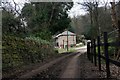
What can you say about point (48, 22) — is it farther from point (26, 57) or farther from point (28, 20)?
point (26, 57)

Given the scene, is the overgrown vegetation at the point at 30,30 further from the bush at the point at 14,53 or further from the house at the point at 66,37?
the house at the point at 66,37

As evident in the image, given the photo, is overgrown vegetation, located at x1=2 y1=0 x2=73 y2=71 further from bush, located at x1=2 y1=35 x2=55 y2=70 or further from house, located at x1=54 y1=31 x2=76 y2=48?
house, located at x1=54 y1=31 x2=76 y2=48

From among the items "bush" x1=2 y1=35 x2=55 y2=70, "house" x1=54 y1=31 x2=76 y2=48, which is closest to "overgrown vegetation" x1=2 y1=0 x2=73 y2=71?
"bush" x1=2 y1=35 x2=55 y2=70

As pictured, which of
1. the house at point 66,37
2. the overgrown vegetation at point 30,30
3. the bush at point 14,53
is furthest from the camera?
the house at point 66,37

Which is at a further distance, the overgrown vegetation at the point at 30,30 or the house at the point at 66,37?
the house at the point at 66,37

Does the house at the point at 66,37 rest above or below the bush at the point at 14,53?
above

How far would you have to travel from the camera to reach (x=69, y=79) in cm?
689

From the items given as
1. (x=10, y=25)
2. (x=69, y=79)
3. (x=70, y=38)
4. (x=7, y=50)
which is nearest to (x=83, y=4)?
(x=10, y=25)

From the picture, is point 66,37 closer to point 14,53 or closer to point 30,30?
point 30,30

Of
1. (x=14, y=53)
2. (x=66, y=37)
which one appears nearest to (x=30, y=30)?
(x=14, y=53)

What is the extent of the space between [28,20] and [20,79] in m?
20.6

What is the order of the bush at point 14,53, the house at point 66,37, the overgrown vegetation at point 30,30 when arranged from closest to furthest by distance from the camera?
the bush at point 14,53
the overgrown vegetation at point 30,30
the house at point 66,37

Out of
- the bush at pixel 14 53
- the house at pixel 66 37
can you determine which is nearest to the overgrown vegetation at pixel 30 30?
the bush at pixel 14 53

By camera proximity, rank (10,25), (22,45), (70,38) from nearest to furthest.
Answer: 1. (22,45)
2. (10,25)
3. (70,38)
